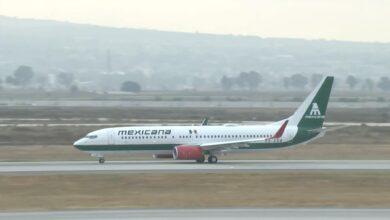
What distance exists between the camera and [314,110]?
213 ft

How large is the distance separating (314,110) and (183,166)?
11402mm

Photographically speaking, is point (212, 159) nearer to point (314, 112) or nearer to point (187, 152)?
point (187, 152)

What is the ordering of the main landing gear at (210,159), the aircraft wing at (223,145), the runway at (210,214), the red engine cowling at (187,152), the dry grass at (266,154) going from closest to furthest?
the runway at (210,214), the red engine cowling at (187,152), the aircraft wing at (223,145), the main landing gear at (210,159), the dry grass at (266,154)

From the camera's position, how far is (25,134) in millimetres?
87750

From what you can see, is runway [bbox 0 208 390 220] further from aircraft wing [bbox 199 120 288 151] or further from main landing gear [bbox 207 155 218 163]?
main landing gear [bbox 207 155 218 163]

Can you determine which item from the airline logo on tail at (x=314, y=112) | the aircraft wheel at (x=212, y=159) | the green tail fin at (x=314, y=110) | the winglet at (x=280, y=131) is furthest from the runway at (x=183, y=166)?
the airline logo on tail at (x=314, y=112)

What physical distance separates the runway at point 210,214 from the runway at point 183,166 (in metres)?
19.1

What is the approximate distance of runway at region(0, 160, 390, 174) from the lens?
181 feet

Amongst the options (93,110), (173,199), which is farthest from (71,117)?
(173,199)

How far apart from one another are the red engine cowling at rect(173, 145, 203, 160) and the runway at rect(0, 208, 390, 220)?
2609 cm

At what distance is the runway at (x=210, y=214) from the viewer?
3319cm

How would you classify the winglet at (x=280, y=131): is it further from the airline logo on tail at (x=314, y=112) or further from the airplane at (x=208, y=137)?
the airline logo on tail at (x=314, y=112)

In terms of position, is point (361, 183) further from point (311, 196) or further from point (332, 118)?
point (332, 118)

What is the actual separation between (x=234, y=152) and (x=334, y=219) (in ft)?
105
